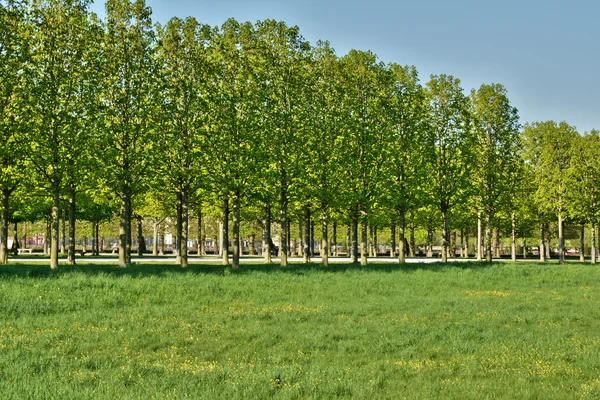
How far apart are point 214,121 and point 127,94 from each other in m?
5.30

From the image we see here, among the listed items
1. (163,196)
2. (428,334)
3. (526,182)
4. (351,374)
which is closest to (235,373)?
(351,374)

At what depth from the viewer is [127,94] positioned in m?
31.8

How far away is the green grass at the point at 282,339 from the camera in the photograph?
9117 millimetres

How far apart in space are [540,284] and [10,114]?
28966 mm

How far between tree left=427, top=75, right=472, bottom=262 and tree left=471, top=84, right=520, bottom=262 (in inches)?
98.9

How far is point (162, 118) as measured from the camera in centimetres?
3278

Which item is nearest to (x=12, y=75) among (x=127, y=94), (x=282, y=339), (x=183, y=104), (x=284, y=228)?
(x=127, y=94)

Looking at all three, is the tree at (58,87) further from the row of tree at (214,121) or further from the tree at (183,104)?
the tree at (183,104)

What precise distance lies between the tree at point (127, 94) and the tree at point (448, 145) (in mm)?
22212

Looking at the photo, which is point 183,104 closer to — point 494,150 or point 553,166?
point 494,150

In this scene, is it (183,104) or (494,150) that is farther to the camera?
(494,150)

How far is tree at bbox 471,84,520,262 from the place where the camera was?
47062mm

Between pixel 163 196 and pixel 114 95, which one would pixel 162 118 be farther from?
pixel 163 196

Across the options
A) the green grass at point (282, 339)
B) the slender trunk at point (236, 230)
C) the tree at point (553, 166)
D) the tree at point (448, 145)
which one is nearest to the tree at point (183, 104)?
the slender trunk at point (236, 230)
